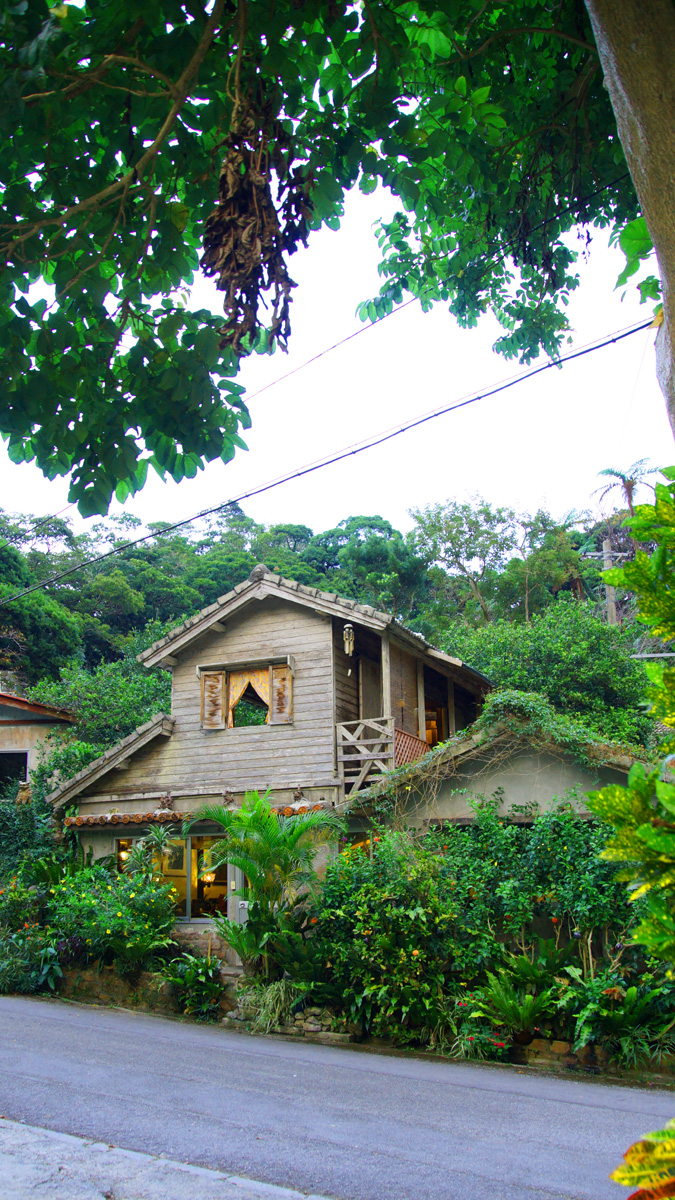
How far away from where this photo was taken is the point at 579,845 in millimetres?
10789

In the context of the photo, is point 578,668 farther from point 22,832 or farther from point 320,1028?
point 22,832

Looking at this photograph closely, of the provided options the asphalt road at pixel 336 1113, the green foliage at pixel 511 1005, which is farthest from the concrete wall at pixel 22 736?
the green foliage at pixel 511 1005

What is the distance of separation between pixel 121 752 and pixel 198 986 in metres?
5.36

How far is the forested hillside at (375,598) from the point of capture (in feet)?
68.4

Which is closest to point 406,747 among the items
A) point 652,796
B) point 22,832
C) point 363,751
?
point 363,751

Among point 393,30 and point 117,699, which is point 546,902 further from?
point 117,699

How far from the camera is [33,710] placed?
2127 centimetres

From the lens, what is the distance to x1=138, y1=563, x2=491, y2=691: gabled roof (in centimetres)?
1605

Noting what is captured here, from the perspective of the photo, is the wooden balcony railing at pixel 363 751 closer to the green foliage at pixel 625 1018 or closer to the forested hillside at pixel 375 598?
the forested hillside at pixel 375 598

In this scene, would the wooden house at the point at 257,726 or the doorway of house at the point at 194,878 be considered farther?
the doorway of house at the point at 194,878

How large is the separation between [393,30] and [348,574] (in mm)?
28705

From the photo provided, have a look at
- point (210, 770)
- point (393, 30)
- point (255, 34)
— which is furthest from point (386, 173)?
point (210, 770)

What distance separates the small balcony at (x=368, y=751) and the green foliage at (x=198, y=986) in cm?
365

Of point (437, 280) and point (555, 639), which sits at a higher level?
point (437, 280)
